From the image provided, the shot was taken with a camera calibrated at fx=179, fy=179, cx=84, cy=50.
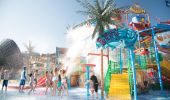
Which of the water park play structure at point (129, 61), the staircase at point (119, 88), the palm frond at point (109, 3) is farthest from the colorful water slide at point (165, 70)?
the palm frond at point (109, 3)

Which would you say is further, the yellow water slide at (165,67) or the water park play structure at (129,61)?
the yellow water slide at (165,67)

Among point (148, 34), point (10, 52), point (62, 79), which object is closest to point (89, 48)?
point (148, 34)

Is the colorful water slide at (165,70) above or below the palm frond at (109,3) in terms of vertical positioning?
below

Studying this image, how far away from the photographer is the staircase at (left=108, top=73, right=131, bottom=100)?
10845 mm

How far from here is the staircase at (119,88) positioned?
10.8 metres

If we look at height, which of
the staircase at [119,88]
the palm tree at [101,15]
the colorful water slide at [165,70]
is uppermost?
the palm tree at [101,15]

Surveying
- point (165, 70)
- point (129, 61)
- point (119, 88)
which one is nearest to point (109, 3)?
point (129, 61)

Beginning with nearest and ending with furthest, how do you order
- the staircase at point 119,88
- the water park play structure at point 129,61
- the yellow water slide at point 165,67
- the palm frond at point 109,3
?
the water park play structure at point 129,61 → the staircase at point 119,88 → the yellow water slide at point 165,67 → the palm frond at point 109,3

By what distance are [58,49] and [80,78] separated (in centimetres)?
1444

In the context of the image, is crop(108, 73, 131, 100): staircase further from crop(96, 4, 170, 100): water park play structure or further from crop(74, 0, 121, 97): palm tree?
crop(74, 0, 121, 97): palm tree

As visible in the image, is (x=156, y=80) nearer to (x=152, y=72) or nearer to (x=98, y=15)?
(x=152, y=72)

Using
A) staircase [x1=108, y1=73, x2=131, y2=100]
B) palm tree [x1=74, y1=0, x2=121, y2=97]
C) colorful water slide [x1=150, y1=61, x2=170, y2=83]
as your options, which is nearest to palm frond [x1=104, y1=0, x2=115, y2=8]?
palm tree [x1=74, y1=0, x2=121, y2=97]

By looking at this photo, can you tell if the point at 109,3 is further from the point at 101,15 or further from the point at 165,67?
the point at 165,67

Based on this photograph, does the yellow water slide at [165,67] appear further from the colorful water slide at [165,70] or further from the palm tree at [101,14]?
the palm tree at [101,14]
